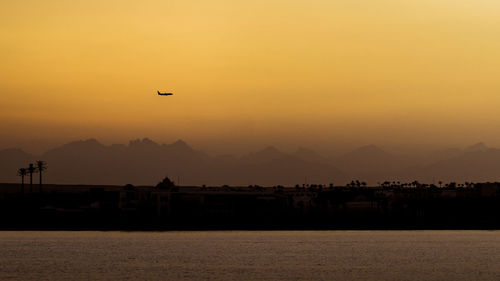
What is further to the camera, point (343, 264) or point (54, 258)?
point (54, 258)

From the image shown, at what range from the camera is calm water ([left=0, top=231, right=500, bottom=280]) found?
399 ft

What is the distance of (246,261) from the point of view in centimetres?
14312

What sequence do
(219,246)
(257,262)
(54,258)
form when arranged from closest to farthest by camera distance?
1. (257,262)
2. (54,258)
3. (219,246)

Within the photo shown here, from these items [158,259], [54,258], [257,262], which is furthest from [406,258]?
[54,258]

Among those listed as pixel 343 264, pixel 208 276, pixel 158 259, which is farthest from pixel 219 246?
pixel 208 276

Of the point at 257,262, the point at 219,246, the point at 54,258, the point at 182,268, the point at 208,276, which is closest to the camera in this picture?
the point at 208,276

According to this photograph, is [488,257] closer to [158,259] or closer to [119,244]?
[158,259]

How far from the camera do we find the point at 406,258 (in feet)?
510

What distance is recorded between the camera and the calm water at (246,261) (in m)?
122

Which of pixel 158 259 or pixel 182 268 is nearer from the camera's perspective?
pixel 182 268

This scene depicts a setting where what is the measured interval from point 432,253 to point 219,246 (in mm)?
40673

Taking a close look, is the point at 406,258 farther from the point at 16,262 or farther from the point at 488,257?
the point at 16,262

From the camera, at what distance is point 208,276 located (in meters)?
119

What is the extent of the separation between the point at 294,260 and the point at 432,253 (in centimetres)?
3361
